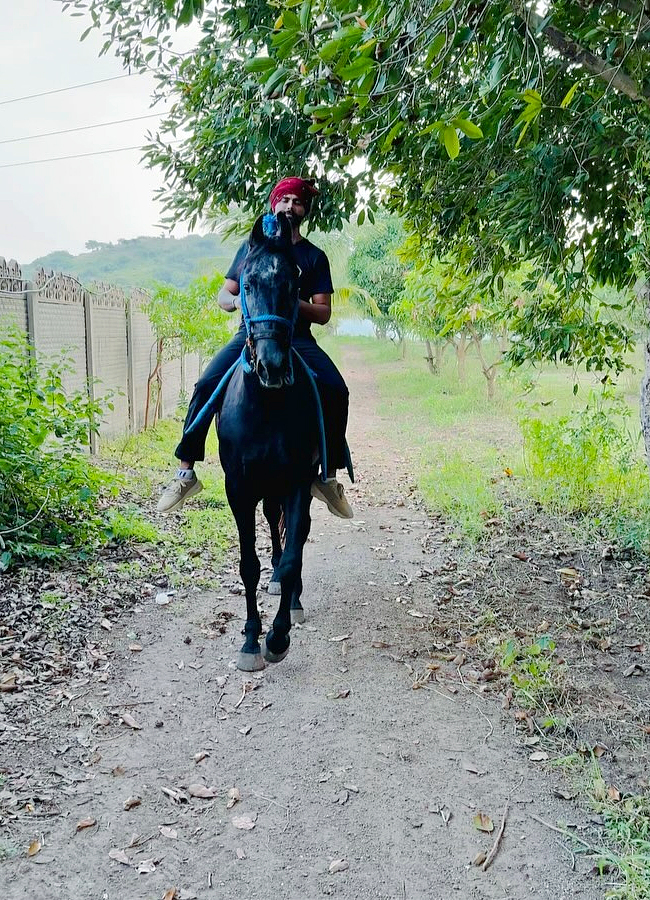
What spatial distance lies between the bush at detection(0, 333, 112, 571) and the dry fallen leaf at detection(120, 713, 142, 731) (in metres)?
1.90

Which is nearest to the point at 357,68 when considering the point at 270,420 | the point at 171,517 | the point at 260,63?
the point at 260,63

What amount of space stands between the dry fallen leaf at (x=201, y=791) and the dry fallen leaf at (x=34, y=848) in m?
0.67

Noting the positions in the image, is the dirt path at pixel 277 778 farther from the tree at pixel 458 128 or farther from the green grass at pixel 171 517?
the tree at pixel 458 128

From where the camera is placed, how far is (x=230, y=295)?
425 cm

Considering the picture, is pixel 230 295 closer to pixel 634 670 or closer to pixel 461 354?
pixel 634 670

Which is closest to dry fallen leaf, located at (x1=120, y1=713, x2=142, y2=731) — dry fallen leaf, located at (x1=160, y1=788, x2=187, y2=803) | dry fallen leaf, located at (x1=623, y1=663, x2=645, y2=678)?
dry fallen leaf, located at (x1=160, y1=788, x2=187, y2=803)

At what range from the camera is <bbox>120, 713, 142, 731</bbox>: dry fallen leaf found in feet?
11.9

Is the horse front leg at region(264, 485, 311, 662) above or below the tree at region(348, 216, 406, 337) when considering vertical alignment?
below

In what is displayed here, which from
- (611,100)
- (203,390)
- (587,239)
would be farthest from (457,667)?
(611,100)

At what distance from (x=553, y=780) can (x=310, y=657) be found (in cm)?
175

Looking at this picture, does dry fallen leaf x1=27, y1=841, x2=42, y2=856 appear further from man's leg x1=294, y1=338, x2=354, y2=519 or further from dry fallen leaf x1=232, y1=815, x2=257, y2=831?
man's leg x1=294, y1=338, x2=354, y2=519

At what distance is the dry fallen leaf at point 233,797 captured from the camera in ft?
9.95

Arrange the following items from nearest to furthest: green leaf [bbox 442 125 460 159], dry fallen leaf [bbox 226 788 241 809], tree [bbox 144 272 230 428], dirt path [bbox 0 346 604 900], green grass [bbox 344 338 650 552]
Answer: green leaf [bbox 442 125 460 159] < dirt path [bbox 0 346 604 900] < dry fallen leaf [bbox 226 788 241 809] < green grass [bbox 344 338 650 552] < tree [bbox 144 272 230 428]

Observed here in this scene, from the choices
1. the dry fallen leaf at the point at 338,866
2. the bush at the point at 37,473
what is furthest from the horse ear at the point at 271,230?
the dry fallen leaf at the point at 338,866
